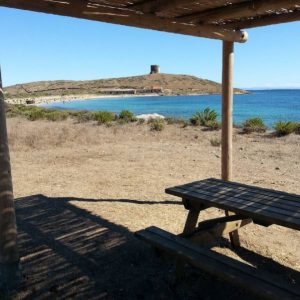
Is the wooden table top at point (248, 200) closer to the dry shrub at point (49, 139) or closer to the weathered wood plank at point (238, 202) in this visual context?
the weathered wood plank at point (238, 202)

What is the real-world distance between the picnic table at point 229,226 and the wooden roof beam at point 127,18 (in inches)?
73.7

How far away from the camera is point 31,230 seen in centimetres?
449

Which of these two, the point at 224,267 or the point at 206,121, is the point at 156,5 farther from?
the point at 206,121

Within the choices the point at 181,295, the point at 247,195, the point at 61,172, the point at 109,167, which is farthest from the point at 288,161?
the point at 181,295

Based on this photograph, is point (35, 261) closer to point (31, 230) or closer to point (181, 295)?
point (31, 230)

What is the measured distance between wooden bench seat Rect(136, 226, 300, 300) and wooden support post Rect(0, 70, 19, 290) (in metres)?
1.06

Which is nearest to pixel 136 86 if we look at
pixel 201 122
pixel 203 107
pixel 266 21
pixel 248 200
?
pixel 203 107

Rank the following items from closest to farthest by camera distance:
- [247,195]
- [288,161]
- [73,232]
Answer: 1. [247,195]
2. [73,232]
3. [288,161]

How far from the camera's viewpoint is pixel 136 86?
470ft

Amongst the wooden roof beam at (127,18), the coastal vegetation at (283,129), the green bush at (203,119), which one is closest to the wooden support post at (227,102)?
the wooden roof beam at (127,18)

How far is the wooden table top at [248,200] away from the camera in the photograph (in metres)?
2.74

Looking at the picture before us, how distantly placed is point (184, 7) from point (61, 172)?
187 inches

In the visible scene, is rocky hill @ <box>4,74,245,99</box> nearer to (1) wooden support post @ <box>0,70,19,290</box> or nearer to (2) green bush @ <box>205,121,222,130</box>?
(2) green bush @ <box>205,121,222,130</box>

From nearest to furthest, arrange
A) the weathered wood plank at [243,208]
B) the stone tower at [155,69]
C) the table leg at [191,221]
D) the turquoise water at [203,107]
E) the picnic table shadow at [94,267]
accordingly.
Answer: the weathered wood plank at [243,208], the picnic table shadow at [94,267], the table leg at [191,221], the turquoise water at [203,107], the stone tower at [155,69]
